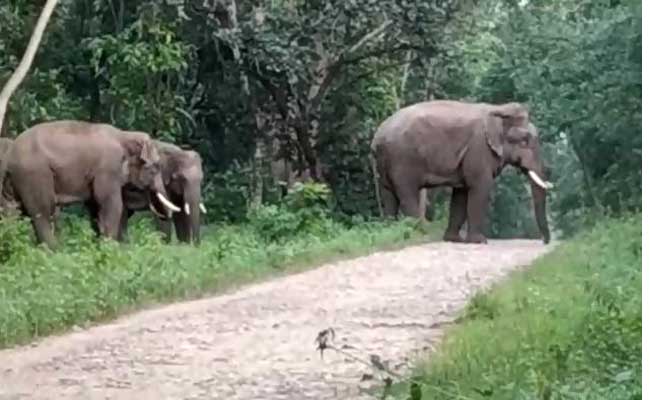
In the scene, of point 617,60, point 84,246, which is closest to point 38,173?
point 84,246

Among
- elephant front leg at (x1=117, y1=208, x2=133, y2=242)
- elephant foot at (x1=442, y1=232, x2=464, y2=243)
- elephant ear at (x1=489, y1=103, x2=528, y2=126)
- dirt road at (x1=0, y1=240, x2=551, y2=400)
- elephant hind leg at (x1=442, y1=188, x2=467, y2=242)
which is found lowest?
elephant foot at (x1=442, y1=232, x2=464, y2=243)

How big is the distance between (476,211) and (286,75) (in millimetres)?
2319

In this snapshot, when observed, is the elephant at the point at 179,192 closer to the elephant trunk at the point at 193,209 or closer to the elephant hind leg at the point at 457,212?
the elephant trunk at the point at 193,209

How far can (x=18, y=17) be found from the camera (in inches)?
461

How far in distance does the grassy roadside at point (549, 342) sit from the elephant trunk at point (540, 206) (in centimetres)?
481

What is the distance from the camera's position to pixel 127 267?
7777 millimetres

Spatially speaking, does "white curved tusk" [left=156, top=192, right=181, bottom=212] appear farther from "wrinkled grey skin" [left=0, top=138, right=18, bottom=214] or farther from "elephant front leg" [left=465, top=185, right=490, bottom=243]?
"elephant front leg" [left=465, top=185, right=490, bottom=243]

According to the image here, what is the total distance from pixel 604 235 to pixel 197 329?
114 inches

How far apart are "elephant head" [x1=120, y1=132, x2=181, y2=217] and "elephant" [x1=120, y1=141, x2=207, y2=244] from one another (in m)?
0.07

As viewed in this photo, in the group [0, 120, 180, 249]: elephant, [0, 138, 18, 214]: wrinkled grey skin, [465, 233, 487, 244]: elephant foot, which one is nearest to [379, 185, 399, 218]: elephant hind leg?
[465, 233, 487, 244]: elephant foot

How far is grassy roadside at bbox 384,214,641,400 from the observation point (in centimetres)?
416

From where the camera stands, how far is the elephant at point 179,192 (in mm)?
12219

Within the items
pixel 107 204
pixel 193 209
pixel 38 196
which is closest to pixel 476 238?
pixel 193 209

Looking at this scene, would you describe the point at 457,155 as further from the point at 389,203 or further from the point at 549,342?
the point at 549,342
